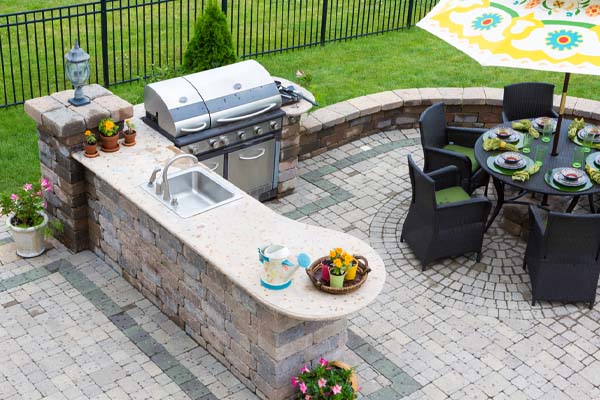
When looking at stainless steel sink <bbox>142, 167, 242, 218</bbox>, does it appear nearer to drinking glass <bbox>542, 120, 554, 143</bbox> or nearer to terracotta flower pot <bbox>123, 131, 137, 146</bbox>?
terracotta flower pot <bbox>123, 131, 137, 146</bbox>

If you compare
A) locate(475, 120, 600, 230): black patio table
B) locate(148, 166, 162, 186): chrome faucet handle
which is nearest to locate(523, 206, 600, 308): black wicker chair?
locate(475, 120, 600, 230): black patio table

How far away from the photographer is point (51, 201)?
9.23m

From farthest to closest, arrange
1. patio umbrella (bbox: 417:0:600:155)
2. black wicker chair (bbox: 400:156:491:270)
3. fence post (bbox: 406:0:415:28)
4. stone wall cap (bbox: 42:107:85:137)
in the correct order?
fence post (bbox: 406:0:415:28) < black wicker chair (bbox: 400:156:491:270) < stone wall cap (bbox: 42:107:85:137) < patio umbrella (bbox: 417:0:600:155)

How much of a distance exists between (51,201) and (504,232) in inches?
196

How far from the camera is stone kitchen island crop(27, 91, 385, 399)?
6734 mm

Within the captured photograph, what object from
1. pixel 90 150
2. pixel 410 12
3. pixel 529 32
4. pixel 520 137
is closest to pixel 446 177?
pixel 520 137

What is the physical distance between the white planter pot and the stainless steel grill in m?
1.61

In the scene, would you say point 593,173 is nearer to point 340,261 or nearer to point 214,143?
point 340,261

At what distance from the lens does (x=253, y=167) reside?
974 cm

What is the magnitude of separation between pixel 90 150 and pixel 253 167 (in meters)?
2.02

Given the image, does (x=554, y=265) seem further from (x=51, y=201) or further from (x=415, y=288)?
(x=51, y=201)

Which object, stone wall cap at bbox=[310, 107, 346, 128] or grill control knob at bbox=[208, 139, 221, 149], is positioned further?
stone wall cap at bbox=[310, 107, 346, 128]

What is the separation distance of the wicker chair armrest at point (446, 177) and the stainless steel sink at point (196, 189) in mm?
2403

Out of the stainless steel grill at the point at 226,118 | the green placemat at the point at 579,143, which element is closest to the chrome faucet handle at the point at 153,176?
the stainless steel grill at the point at 226,118
